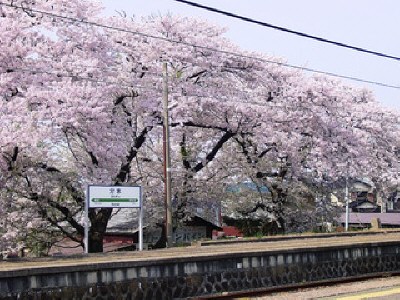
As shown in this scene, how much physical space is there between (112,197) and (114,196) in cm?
8

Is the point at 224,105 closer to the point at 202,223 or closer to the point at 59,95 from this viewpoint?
the point at 59,95

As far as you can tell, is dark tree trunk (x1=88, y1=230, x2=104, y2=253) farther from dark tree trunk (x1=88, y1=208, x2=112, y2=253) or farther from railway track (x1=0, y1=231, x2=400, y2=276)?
railway track (x1=0, y1=231, x2=400, y2=276)

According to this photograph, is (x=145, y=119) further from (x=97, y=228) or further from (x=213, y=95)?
(x=97, y=228)

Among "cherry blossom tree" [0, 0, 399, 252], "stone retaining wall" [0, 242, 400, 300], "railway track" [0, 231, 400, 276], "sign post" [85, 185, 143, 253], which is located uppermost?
"cherry blossom tree" [0, 0, 399, 252]

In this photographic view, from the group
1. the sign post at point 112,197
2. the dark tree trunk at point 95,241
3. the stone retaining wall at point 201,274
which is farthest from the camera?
the dark tree trunk at point 95,241

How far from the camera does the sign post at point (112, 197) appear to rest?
858 inches

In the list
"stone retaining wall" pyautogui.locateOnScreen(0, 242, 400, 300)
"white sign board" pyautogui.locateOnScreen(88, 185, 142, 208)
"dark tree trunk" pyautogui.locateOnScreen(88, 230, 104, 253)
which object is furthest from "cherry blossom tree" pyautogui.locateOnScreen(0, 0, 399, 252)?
"stone retaining wall" pyautogui.locateOnScreen(0, 242, 400, 300)

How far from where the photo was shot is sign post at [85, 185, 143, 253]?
71.5ft

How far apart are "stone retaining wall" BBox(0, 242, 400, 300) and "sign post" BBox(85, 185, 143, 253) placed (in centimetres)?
662

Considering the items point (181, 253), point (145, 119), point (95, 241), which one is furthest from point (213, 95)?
point (181, 253)

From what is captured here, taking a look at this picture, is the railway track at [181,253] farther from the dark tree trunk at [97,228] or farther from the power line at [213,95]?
the power line at [213,95]

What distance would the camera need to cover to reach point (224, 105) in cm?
3083

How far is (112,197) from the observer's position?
22328mm

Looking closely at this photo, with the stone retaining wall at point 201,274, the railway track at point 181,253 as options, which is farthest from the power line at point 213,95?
the stone retaining wall at point 201,274
